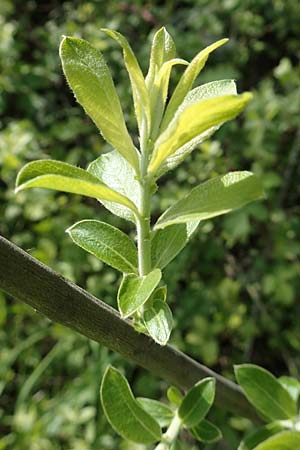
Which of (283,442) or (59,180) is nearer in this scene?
(59,180)

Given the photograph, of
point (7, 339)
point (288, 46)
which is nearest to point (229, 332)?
point (7, 339)

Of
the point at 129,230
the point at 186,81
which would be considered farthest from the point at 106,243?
the point at 129,230

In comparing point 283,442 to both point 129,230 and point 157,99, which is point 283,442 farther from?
point 129,230

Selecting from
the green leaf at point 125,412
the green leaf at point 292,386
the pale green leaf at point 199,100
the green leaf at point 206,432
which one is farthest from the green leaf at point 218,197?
the green leaf at point 292,386

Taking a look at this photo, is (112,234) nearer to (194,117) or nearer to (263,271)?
(194,117)

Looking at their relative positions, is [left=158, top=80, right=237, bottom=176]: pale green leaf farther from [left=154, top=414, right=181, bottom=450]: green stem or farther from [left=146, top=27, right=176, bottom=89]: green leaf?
[left=154, top=414, right=181, bottom=450]: green stem

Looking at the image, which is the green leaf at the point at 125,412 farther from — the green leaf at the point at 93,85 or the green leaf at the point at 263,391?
the green leaf at the point at 93,85
